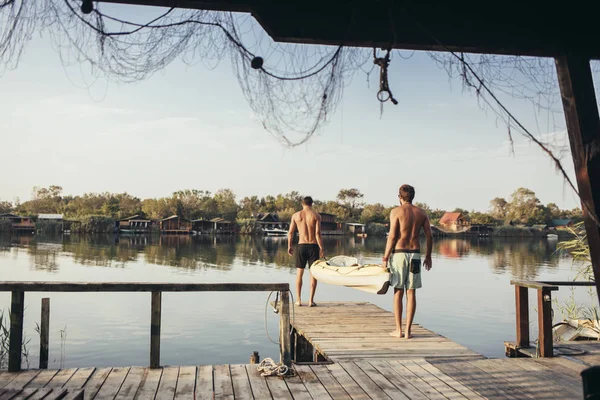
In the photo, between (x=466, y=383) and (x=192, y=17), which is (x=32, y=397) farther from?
(x=466, y=383)

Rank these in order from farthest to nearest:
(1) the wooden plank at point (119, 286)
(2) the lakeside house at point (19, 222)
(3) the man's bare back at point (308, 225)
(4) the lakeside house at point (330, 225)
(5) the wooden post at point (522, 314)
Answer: (4) the lakeside house at point (330, 225) → (2) the lakeside house at point (19, 222) → (3) the man's bare back at point (308, 225) → (5) the wooden post at point (522, 314) → (1) the wooden plank at point (119, 286)

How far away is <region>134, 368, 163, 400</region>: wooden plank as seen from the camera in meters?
3.58

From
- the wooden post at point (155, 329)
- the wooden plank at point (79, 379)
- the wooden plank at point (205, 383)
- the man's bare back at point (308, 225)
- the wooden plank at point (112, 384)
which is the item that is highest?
the man's bare back at point (308, 225)

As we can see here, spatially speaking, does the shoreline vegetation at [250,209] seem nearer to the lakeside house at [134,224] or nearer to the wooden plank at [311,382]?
Answer: the lakeside house at [134,224]

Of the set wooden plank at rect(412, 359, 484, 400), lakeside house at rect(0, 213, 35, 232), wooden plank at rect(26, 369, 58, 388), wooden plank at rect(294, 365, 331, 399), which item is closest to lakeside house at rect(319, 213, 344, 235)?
lakeside house at rect(0, 213, 35, 232)

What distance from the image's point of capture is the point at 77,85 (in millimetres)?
3072

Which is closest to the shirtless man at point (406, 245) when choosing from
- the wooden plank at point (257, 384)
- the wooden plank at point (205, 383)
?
the wooden plank at point (257, 384)

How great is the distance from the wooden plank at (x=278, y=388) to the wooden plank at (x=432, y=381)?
46.8 inches

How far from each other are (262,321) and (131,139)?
10.3 meters

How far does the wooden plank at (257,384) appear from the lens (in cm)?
367

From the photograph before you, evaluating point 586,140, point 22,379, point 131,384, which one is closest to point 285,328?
point 131,384

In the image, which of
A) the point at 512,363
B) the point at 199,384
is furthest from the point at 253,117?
the point at 512,363

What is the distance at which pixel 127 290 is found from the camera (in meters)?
4.18

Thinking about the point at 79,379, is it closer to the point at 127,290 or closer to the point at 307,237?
the point at 127,290
